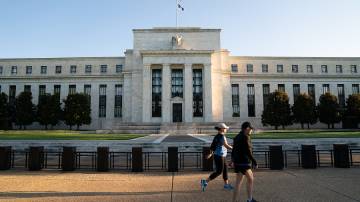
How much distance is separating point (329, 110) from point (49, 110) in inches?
2259

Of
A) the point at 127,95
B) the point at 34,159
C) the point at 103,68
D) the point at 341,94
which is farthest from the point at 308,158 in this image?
the point at 341,94

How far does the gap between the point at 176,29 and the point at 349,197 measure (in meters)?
56.7

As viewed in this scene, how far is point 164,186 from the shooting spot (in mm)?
9945

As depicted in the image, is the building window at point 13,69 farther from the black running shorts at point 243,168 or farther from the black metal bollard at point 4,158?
the black running shorts at point 243,168

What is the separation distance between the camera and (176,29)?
202 feet

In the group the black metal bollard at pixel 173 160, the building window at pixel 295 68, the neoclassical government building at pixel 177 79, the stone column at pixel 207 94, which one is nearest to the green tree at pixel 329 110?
the neoclassical government building at pixel 177 79

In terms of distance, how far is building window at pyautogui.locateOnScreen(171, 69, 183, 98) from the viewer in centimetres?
5875

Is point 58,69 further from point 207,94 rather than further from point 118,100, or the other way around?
point 207,94

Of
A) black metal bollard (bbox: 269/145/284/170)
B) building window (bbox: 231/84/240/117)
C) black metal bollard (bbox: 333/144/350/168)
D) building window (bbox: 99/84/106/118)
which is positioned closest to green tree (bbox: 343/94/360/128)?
building window (bbox: 231/84/240/117)

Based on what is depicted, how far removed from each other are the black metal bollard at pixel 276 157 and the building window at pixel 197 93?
4516 cm

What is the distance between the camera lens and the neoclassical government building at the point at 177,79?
190 feet

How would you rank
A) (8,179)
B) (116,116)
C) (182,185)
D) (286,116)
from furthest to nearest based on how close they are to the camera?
(116,116) < (286,116) < (8,179) < (182,185)

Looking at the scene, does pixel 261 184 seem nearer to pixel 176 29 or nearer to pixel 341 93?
pixel 176 29

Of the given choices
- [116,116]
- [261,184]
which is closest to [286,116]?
[116,116]
